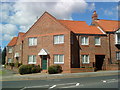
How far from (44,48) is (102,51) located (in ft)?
31.2

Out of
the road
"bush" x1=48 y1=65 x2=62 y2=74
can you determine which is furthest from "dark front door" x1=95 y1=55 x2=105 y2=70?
the road

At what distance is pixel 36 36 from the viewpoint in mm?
28422

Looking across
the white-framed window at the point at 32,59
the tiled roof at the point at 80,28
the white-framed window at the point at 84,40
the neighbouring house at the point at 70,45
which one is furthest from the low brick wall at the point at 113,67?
the white-framed window at the point at 32,59

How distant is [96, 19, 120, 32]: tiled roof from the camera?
95.7ft

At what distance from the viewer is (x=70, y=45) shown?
978 inches

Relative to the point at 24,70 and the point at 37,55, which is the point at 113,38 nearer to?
the point at 37,55

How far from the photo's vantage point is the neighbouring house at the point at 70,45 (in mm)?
25531

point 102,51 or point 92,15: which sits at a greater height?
point 92,15

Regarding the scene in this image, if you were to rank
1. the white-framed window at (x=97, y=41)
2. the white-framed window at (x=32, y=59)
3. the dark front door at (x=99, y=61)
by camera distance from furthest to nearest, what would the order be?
the white-framed window at (x=32, y=59) → the dark front door at (x=99, y=61) → the white-framed window at (x=97, y=41)

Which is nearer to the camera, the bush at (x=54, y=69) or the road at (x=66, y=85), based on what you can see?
the road at (x=66, y=85)

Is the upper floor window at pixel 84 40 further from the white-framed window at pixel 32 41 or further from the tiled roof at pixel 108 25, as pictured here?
the white-framed window at pixel 32 41

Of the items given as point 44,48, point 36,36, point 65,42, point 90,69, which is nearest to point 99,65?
point 90,69

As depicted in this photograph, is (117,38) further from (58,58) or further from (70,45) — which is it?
(58,58)

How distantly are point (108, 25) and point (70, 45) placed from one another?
10422mm
